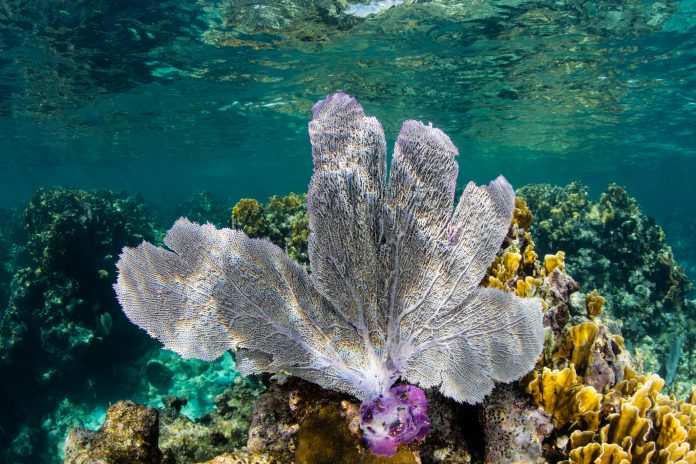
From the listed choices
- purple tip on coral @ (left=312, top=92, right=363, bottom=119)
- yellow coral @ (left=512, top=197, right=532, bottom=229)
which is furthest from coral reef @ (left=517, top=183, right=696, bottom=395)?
purple tip on coral @ (left=312, top=92, right=363, bottom=119)

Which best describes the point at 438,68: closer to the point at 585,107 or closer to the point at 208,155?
the point at 585,107

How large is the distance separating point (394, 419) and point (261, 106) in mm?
25297

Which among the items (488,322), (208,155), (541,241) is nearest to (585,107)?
(541,241)

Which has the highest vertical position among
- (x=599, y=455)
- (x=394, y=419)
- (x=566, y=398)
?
(x=394, y=419)

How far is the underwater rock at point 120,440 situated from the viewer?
8.54ft

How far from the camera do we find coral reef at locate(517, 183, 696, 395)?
9195mm

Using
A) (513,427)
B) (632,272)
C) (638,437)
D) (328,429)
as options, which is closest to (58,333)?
(328,429)

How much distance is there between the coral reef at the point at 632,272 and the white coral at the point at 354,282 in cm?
746

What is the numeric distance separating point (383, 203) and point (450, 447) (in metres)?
2.07

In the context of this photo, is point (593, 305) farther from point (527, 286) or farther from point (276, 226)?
point (276, 226)

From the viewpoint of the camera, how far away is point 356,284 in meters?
3.18

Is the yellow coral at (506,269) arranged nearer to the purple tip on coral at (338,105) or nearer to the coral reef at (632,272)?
the purple tip on coral at (338,105)

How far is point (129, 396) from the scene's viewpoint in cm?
1048

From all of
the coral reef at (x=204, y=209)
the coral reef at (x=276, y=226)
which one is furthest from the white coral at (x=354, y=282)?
the coral reef at (x=204, y=209)
